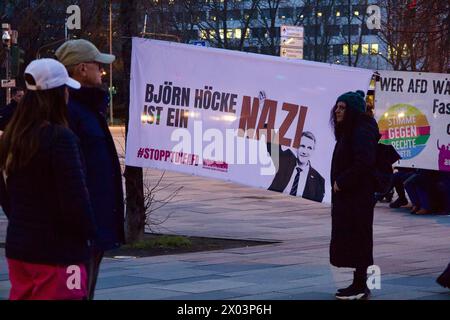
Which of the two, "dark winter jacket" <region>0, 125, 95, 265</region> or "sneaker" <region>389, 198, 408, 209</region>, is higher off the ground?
"dark winter jacket" <region>0, 125, 95, 265</region>

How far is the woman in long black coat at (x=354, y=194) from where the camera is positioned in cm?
850

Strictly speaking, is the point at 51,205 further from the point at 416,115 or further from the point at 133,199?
the point at 416,115

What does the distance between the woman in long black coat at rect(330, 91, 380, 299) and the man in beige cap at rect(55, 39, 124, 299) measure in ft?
10.0

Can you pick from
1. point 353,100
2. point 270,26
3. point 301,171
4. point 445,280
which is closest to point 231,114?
point 301,171

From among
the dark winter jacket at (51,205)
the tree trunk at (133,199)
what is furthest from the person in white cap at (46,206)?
the tree trunk at (133,199)

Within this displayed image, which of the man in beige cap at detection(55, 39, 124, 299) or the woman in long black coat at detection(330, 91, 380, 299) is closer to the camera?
the man in beige cap at detection(55, 39, 124, 299)

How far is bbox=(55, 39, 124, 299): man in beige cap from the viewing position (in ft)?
19.1

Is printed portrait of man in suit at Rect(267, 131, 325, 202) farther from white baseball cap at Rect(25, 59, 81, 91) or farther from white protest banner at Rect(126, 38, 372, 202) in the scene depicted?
white baseball cap at Rect(25, 59, 81, 91)

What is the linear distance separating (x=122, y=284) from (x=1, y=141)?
182 inches

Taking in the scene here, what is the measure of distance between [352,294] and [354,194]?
0.86 m

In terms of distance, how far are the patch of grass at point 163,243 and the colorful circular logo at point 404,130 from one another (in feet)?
13.4

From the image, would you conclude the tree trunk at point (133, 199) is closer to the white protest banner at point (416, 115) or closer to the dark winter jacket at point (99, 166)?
the white protest banner at point (416, 115)

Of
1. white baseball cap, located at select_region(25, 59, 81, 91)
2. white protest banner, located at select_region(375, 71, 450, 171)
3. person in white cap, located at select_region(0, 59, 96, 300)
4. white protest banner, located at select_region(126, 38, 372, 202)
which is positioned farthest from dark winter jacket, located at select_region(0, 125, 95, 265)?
white protest banner, located at select_region(375, 71, 450, 171)
